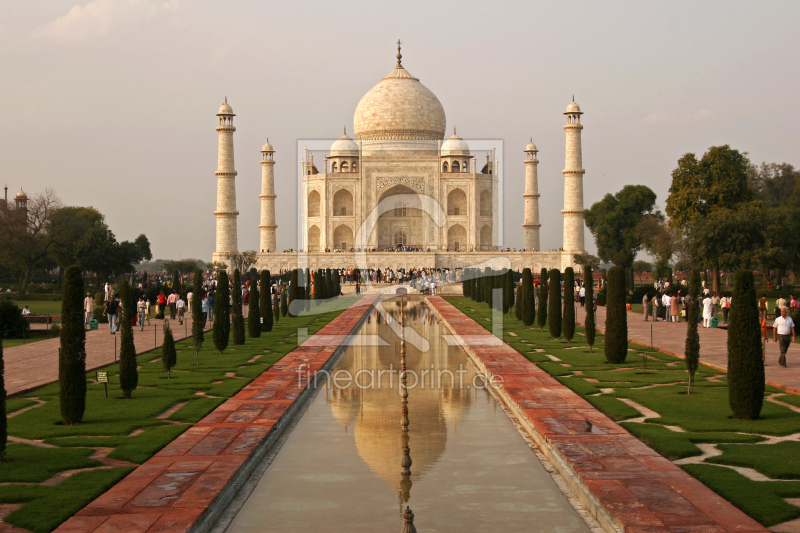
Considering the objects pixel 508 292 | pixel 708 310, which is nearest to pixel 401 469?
pixel 708 310

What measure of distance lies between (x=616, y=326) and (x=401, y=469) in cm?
592

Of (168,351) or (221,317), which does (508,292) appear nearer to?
(221,317)

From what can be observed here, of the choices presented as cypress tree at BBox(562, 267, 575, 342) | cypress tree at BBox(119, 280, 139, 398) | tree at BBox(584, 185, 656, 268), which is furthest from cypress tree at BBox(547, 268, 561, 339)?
tree at BBox(584, 185, 656, 268)

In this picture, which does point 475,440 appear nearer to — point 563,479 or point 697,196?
point 563,479

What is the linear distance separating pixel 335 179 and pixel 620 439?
1407 inches

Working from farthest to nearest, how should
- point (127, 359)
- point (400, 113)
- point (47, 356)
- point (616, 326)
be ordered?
1. point (400, 113)
2. point (47, 356)
3. point (616, 326)
4. point (127, 359)

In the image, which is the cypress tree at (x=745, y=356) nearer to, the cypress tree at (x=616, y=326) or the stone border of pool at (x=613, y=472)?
the stone border of pool at (x=613, y=472)

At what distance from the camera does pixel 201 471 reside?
5.46 meters

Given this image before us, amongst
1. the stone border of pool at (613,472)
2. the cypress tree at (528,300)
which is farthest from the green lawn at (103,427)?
the cypress tree at (528,300)

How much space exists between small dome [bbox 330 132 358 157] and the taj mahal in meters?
0.05

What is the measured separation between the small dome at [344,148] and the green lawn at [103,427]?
101ft

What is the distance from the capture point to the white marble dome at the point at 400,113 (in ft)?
139

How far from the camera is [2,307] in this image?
15031mm

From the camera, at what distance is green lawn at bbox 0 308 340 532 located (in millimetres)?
4922
